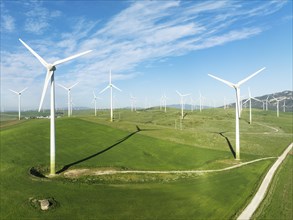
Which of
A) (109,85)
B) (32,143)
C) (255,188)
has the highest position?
(109,85)

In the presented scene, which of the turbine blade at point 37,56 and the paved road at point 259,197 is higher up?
the turbine blade at point 37,56

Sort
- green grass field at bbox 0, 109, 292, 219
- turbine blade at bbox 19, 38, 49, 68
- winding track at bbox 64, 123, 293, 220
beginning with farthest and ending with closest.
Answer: turbine blade at bbox 19, 38, 49, 68 → winding track at bbox 64, 123, 293, 220 → green grass field at bbox 0, 109, 292, 219

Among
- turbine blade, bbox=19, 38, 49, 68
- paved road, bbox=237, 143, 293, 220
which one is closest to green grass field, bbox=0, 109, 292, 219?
paved road, bbox=237, 143, 293, 220

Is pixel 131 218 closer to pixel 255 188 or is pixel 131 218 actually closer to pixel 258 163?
pixel 255 188

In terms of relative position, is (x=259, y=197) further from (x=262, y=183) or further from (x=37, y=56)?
(x=37, y=56)

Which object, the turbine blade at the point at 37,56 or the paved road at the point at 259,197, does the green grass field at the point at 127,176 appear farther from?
the turbine blade at the point at 37,56

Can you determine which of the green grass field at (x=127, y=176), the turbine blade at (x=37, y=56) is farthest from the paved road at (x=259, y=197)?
the turbine blade at (x=37, y=56)

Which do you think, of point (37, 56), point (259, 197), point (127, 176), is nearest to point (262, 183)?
point (259, 197)

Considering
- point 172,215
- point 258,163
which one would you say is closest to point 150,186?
point 172,215

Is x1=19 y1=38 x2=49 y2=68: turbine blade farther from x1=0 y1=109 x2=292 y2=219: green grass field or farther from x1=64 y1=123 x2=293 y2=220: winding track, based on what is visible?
x1=64 y1=123 x2=293 y2=220: winding track
